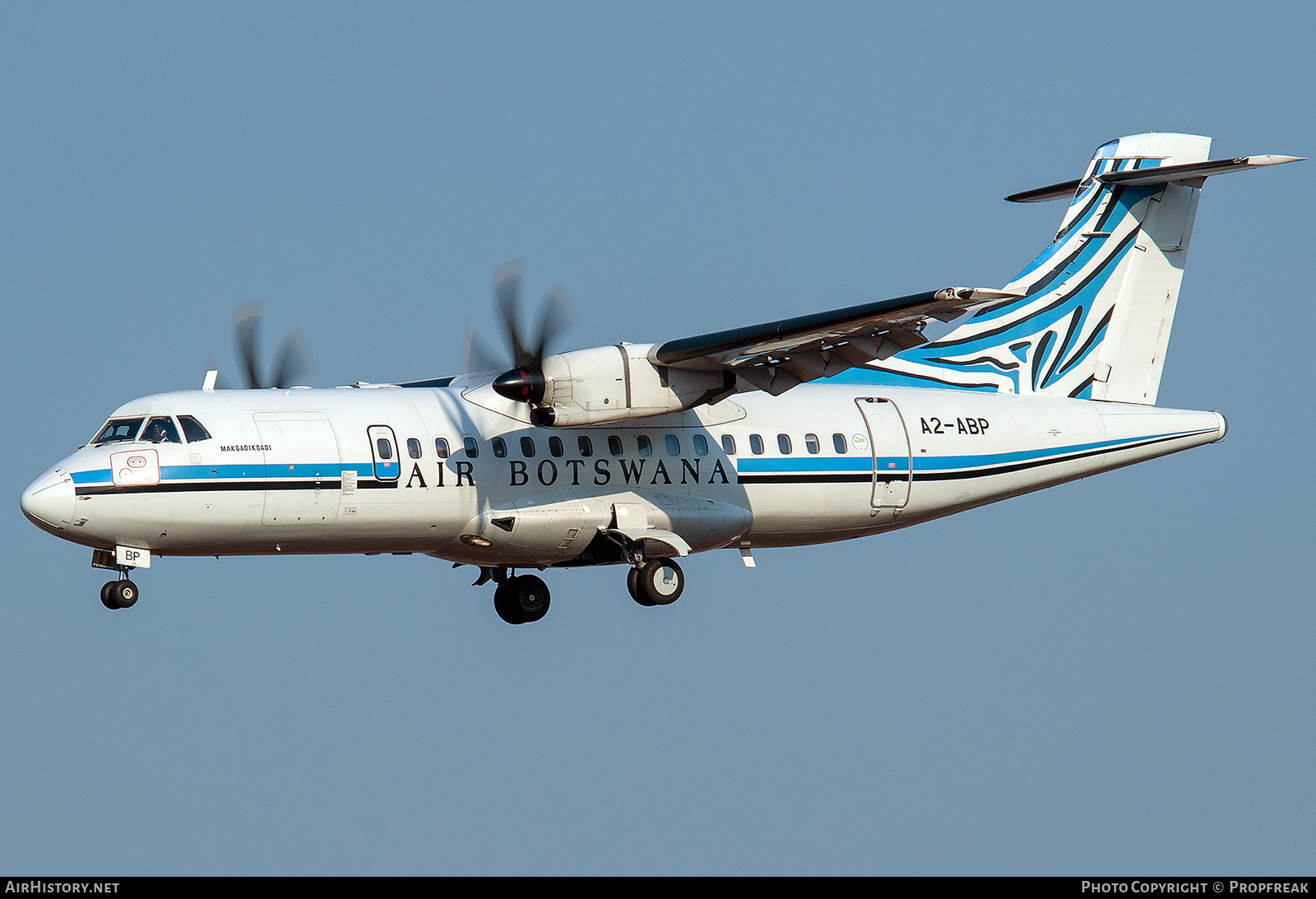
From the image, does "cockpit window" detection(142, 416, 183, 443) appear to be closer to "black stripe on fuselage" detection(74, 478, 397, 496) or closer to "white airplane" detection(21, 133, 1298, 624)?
"white airplane" detection(21, 133, 1298, 624)

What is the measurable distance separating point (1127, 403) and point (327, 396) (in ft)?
40.7

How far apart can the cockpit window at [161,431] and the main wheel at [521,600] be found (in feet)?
18.9

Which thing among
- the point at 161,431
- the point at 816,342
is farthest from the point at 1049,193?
the point at 161,431

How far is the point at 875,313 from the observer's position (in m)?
20.6

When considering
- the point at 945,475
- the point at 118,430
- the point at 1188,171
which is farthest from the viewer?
the point at 1188,171

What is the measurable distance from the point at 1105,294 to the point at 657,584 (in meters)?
9.30

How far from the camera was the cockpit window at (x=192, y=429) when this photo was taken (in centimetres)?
2111

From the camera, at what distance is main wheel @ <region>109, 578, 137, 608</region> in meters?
20.7

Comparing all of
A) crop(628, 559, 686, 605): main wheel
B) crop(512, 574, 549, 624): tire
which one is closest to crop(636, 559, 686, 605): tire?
crop(628, 559, 686, 605): main wheel

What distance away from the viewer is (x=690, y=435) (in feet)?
78.5

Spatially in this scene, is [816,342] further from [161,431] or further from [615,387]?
[161,431]

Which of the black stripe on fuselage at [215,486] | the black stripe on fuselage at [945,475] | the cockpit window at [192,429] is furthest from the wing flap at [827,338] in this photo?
the cockpit window at [192,429]
